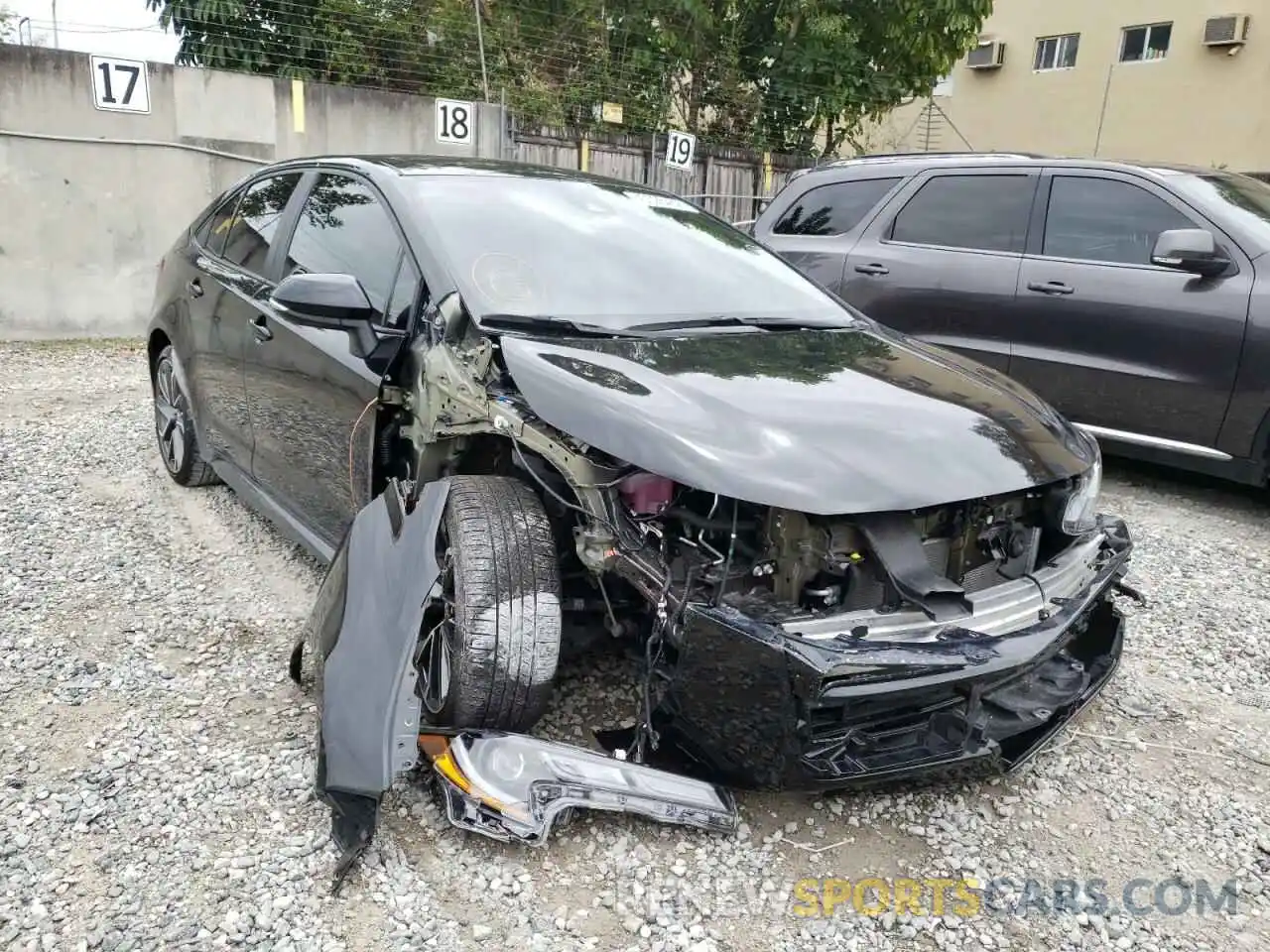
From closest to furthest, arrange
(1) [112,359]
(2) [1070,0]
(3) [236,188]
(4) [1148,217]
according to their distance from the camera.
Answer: (3) [236,188]
(4) [1148,217]
(1) [112,359]
(2) [1070,0]

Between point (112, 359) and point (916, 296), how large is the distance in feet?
21.2

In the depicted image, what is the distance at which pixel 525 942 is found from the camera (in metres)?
2.07

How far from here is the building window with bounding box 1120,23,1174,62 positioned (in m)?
19.0

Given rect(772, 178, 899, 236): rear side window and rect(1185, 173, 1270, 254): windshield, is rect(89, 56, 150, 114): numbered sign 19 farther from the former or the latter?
rect(1185, 173, 1270, 254): windshield

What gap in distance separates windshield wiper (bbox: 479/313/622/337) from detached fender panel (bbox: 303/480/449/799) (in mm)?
481

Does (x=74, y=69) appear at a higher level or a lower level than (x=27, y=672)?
higher

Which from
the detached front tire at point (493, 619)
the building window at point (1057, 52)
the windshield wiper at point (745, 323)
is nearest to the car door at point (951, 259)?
the windshield wiper at point (745, 323)

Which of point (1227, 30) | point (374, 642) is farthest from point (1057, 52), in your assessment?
point (374, 642)

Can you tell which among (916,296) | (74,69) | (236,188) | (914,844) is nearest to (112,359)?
(74,69)

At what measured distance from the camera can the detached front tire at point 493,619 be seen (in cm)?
Answer: 239

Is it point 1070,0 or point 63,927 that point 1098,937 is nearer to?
point 63,927

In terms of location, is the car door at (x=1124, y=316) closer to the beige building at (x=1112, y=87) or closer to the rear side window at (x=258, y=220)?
the rear side window at (x=258, y=220)

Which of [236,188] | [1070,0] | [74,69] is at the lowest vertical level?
[236,188]

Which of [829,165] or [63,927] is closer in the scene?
[63,927]
